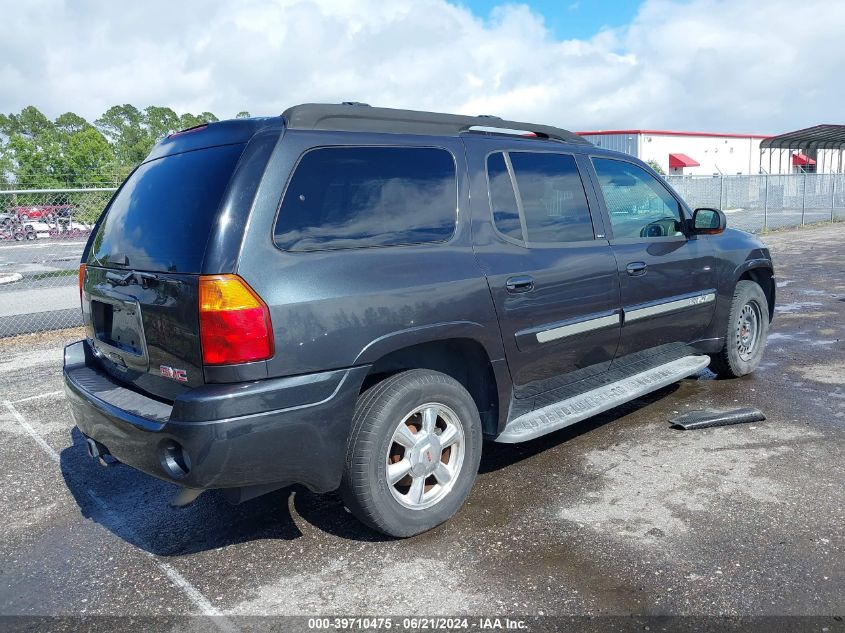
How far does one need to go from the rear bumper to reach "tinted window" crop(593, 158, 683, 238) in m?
2.34

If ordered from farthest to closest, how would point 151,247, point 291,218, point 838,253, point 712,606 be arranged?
point 838,253 → point 151,247 → point 291,218 → point 712,606

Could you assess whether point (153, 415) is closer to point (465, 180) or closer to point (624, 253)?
point (465, 180)

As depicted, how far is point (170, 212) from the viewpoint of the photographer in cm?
309

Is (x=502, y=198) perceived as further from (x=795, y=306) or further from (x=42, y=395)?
(x=795, y=306)

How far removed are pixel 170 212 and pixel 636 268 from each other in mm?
2790

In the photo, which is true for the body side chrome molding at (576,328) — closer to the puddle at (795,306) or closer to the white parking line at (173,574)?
the white parking line at (173,574)

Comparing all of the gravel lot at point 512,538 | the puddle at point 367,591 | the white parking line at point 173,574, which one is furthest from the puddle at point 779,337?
the white parking line at point 173,574

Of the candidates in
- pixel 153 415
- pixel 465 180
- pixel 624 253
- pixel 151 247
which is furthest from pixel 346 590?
pixel 624 253

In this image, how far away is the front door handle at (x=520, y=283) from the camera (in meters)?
3.55

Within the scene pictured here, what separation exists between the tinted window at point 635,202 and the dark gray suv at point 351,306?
18 centimetres

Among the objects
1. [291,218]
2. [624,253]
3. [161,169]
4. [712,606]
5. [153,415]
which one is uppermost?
[161,169]

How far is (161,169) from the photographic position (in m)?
3.38

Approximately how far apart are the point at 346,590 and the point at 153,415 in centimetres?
109

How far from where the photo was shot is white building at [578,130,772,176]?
139 ft
